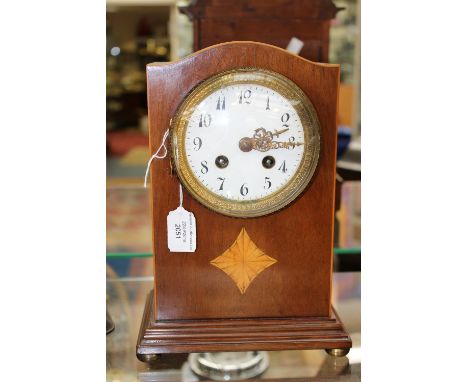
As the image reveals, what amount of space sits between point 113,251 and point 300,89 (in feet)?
2.49

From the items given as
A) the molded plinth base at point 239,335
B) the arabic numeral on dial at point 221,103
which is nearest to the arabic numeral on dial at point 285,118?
the arabic numeral on dial at point 221,103

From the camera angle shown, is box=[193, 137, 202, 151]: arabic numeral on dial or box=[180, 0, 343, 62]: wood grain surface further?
box=[180, 0, 343, 62]: wood grain surface

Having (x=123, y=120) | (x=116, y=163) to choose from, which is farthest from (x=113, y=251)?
(x=123, y=120)

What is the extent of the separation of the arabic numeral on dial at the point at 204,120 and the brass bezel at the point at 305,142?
0.07ft

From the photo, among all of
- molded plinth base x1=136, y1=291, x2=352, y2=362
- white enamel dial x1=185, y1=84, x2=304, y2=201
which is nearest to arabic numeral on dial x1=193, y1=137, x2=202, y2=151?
white enamel dial x1=185, y1=84, x2=304, y2=201

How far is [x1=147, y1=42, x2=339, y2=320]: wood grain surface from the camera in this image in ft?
3.23

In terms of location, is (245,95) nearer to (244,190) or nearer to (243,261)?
(244,190)

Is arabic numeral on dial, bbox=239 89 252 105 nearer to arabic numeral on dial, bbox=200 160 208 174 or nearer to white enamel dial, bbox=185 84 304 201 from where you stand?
white enamel dial, bbox=185 84 304 201

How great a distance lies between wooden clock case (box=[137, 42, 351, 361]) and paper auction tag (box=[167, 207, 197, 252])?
1 cm

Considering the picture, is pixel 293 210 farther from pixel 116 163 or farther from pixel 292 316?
pixel 116 163

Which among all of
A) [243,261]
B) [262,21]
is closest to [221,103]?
[243,261]

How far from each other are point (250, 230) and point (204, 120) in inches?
8.5

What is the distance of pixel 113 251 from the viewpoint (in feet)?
4.98

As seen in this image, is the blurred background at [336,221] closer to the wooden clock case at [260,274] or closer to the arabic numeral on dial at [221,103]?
the wooden clock case at [260,274]
